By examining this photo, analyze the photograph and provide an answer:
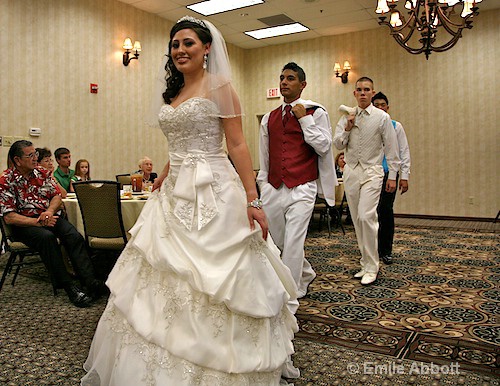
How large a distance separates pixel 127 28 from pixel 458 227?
621 cm

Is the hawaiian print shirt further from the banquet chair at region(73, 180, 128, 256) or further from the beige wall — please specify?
Answer: the beige wall

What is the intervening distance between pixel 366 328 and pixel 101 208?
209cm

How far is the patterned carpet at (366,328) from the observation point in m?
2.18

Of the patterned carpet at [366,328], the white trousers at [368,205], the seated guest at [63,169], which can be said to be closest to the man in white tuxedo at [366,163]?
the white trousers at [368,205]

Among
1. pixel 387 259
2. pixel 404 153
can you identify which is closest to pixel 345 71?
pixel 404 153

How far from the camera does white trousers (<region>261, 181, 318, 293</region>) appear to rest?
3.06 metres

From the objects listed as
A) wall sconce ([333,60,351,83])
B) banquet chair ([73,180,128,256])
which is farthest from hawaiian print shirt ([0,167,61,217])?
wall sconce ([333,60,351,83])

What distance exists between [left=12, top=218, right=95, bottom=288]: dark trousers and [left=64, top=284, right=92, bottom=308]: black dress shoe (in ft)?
0.20

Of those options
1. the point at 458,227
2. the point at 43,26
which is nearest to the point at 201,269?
the point at 43,26

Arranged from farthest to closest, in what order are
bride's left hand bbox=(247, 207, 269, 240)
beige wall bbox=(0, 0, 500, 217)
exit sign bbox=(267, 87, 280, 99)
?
exit sign bbox=(267, 87, 280, 99)
beige wall bbox=(0, 0, 500, 217)
bride's left hand bbox=(247, 207, 269, 240)

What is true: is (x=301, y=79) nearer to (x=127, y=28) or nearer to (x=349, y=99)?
(x=127, y=28)

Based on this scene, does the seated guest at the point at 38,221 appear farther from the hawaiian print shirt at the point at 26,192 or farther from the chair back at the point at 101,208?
the chair back at the point at 101,208

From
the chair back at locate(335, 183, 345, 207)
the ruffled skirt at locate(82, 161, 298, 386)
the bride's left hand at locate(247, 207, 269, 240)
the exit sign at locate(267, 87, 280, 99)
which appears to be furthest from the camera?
the exit sign at locate(267, 87, 280, 99)

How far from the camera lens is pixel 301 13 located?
27.0 feet
